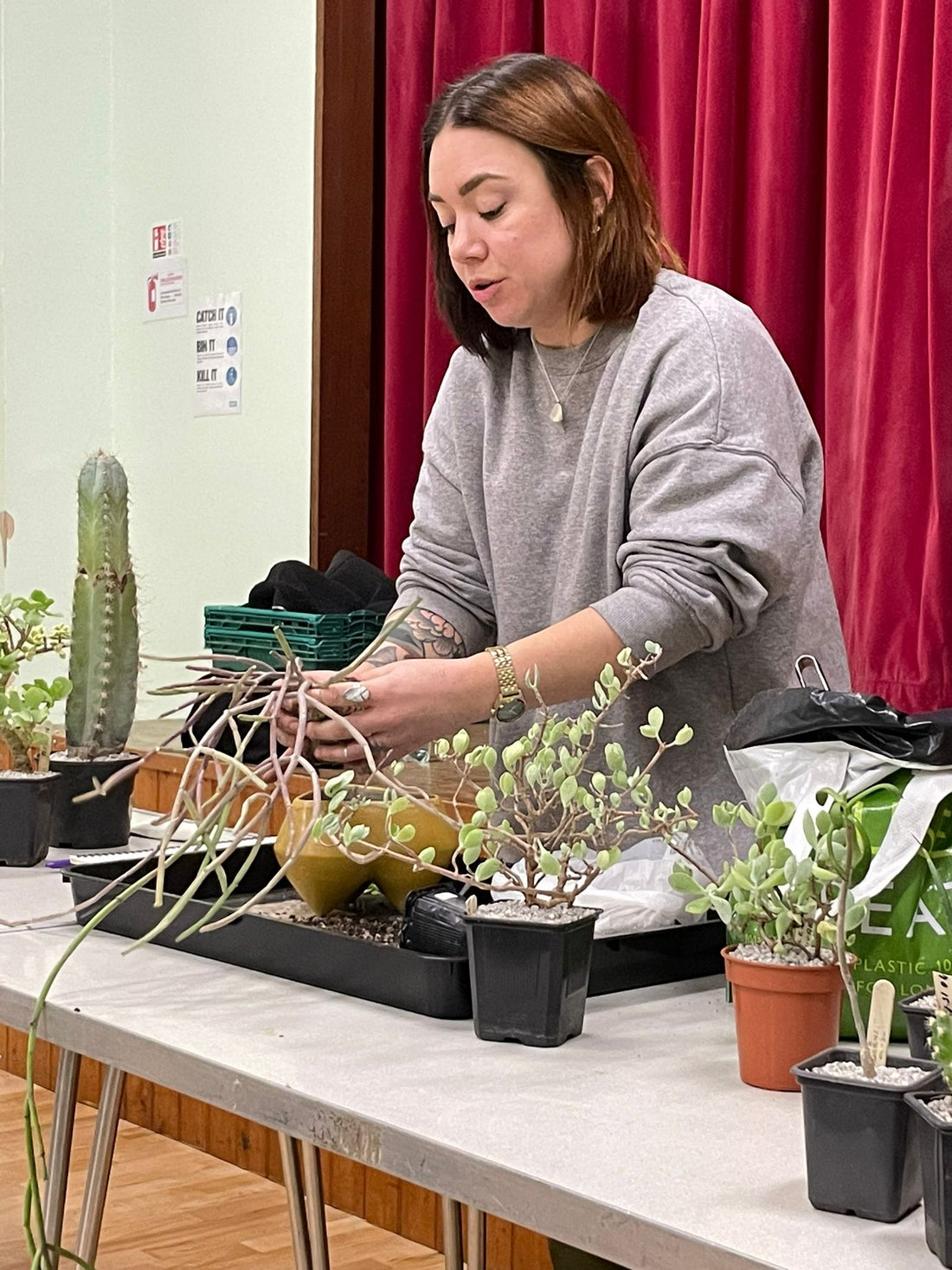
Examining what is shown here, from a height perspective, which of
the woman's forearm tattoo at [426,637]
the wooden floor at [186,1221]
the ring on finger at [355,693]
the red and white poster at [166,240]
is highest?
the red and white poster at [166,240]

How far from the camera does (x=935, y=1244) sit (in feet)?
2.35

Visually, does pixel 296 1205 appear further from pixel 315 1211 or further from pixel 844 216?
pixel 844 216

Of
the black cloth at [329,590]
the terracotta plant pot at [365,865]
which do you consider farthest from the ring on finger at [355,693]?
the black cloth at [329,590]

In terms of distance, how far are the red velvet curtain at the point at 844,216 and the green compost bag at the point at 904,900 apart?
124cm

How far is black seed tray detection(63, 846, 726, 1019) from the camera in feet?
3.56

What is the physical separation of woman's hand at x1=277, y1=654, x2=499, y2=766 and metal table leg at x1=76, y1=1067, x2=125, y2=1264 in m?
0.45

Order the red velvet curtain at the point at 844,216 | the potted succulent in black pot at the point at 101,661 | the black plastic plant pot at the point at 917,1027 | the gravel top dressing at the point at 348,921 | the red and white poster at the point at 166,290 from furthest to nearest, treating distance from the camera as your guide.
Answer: the red and white poster at the point at 166,290
the red velvet curtain at the point at 844,216
the potted succulent in black pot at the point at 101,661
the gravel top dressing at the point at 348,921
the black plastic plant pot at the point at 917,1027

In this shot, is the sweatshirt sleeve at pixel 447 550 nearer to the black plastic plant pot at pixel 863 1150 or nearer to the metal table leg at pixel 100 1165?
the metal table leg at pixel 100 1165

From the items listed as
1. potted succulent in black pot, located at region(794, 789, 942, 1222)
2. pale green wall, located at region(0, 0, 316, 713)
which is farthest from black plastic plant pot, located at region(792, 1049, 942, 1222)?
pale green wall, located at region(0, 0, 316, 713)

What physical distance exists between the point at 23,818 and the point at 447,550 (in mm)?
541

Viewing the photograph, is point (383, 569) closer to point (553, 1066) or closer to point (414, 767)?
point (414, 767)

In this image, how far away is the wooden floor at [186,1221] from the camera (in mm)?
2355

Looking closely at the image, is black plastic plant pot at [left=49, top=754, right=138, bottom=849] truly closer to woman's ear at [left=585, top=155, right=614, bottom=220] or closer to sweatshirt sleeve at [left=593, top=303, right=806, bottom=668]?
sweatshirt sleeve at [left=593, top=303, right=806, bottom=668]

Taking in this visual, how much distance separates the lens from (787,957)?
973 millimetres
